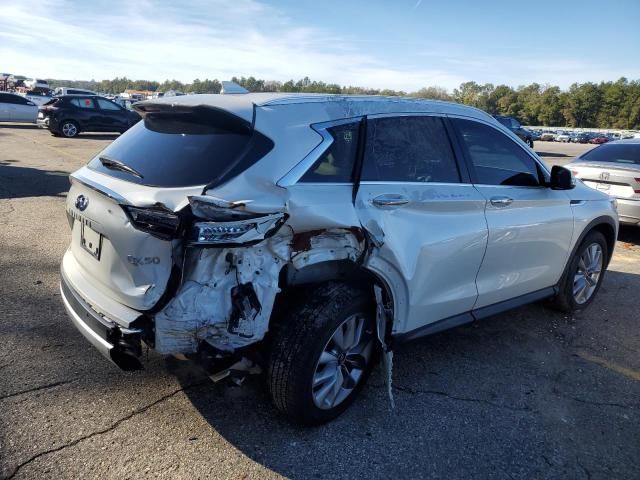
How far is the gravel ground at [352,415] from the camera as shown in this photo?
2.57m

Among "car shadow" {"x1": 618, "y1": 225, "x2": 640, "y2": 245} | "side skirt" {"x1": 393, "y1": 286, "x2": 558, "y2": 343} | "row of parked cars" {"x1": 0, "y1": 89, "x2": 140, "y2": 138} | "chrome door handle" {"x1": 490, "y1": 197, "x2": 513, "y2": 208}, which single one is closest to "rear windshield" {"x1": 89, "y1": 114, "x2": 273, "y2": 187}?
"side skirt" {"x1": 393, "y1": 286, "x2": 558, "y2": 343}

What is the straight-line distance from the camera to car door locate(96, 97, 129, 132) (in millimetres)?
20656

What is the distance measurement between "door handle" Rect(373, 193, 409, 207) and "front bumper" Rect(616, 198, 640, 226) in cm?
569

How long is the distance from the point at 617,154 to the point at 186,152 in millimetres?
7473

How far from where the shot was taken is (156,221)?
7.77 feet

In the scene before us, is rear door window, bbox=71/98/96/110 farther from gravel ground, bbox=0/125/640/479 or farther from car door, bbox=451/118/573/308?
car door, bbox=451/118/573/308

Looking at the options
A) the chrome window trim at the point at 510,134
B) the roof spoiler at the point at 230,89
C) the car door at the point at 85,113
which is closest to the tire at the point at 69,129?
the car door at the point at 85,113

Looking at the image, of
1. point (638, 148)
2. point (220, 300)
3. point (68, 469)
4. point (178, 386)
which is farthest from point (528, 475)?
point (638, 148)

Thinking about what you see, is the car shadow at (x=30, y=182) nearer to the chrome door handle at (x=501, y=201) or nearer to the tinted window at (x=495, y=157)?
the tinted window at (x=495, y=157)

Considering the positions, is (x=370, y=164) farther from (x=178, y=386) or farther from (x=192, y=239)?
(x=178, y=386)

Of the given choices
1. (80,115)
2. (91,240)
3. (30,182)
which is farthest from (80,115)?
(91,240)

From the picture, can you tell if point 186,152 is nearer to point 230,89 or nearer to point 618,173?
point 230,89

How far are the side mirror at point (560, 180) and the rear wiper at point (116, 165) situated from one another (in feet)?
10.1

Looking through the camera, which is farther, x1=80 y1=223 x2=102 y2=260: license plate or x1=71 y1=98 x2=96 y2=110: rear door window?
x1=71 y1=98 x2=96 y2=110: rear door window
